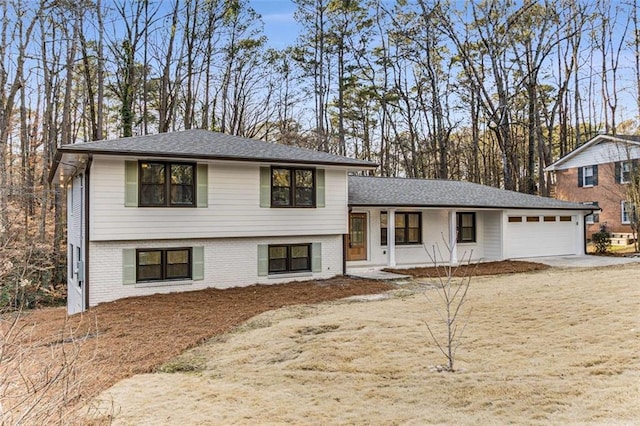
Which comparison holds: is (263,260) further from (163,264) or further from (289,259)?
(163,264)

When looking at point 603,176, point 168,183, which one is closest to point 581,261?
point 603,176

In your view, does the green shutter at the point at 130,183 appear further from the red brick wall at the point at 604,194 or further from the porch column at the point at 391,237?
the red brick wall at the point at 604,194

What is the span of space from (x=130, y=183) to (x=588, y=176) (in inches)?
1035

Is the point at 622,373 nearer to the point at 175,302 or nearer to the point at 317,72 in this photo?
the point at 175,302

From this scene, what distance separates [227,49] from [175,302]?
19454 millimetres

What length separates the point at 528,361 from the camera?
578 cm

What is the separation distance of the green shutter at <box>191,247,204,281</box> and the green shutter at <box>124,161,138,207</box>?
82.8 inches

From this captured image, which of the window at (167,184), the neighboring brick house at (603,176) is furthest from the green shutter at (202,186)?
the neighboring brick house at (603,176)

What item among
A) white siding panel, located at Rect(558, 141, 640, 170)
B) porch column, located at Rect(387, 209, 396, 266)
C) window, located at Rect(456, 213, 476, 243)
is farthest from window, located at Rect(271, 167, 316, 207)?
white siding panel, located at Rect(558, 141, 640, 170)

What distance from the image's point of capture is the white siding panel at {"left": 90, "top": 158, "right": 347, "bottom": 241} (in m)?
11.4

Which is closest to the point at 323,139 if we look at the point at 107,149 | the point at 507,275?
the point at 507,275

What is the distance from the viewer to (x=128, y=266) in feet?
38.6

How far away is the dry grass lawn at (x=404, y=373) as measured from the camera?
4.49 meters

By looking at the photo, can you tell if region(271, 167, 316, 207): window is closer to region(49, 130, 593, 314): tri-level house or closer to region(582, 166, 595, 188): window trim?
region(49, 130, 593, 314): tri-level house
